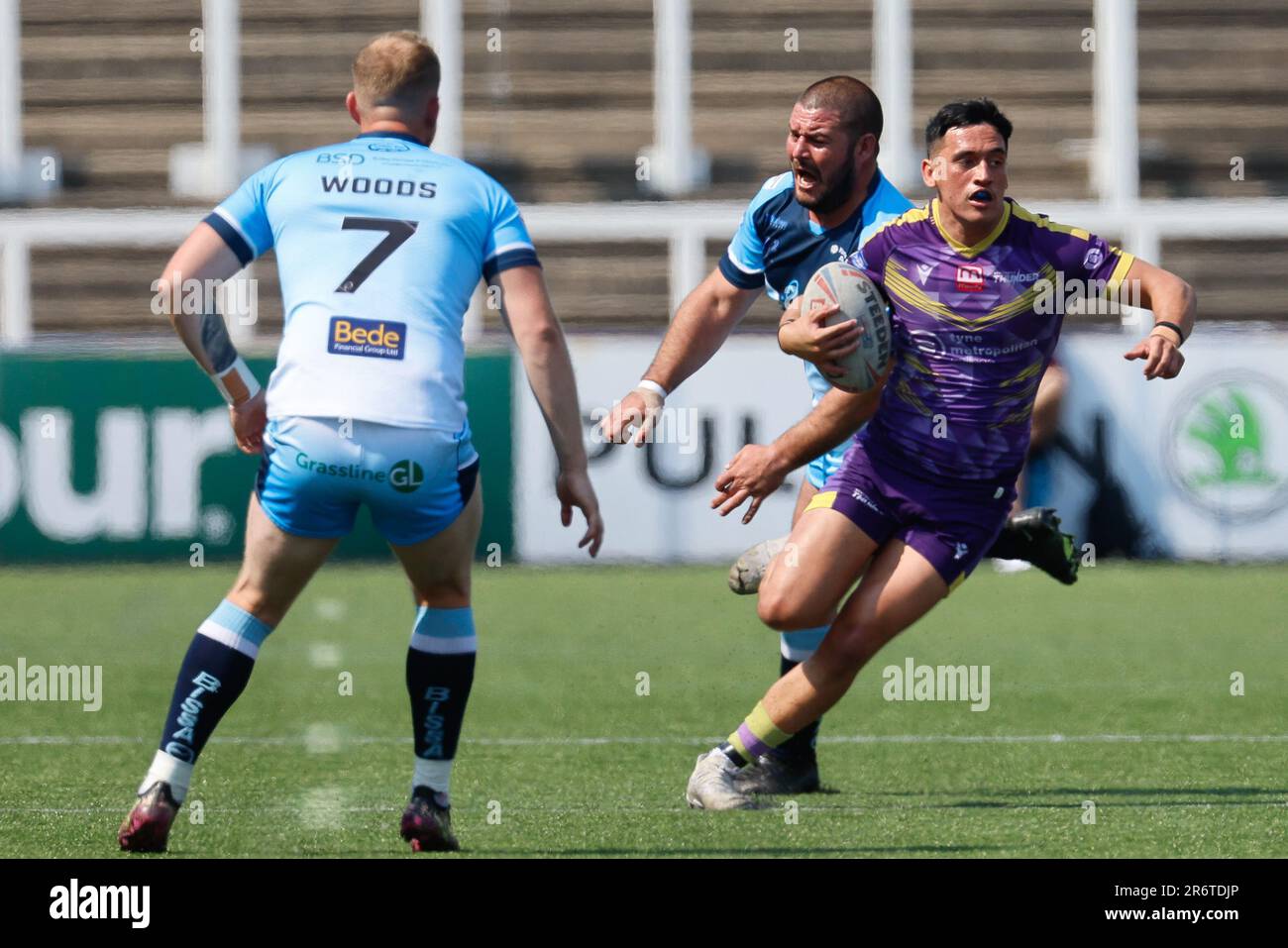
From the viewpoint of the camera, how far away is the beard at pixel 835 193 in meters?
7.02

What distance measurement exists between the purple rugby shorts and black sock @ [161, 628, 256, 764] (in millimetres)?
1848

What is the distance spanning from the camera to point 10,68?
20.4m

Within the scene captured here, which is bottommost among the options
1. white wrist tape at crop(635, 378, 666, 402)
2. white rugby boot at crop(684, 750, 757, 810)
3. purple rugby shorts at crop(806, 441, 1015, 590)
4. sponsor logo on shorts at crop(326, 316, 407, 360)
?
white rugby boot at crop(684, 750, 757, 810)

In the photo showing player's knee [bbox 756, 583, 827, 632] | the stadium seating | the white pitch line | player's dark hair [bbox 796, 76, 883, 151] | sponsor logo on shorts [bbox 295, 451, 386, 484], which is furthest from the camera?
the stadium seating

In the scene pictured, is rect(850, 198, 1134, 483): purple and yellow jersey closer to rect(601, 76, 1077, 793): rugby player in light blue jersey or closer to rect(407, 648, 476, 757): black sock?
rect(601, 76, 1077, 793): rugby player in light blue jersey

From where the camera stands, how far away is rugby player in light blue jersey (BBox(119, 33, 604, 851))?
18.0 ft

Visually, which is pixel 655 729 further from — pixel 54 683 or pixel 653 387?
pixel 54 683

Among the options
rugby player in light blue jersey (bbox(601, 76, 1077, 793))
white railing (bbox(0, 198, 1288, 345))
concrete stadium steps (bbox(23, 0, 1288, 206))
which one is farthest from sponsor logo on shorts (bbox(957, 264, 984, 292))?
concrete stadium steps (bbox(23, 0, 1288, 206))

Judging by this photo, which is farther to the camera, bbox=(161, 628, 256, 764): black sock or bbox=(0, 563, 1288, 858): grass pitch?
bbox=(0, 563, 1288, 858): grass pitch

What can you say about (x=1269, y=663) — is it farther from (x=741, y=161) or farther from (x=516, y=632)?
(x=741, y=161)

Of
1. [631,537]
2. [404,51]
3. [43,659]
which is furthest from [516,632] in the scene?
[404,51]

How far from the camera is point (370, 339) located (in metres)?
5.48

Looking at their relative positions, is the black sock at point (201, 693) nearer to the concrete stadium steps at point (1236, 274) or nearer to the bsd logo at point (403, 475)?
the bsd logo at point (403, 475)

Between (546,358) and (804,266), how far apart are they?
72.0 inches
